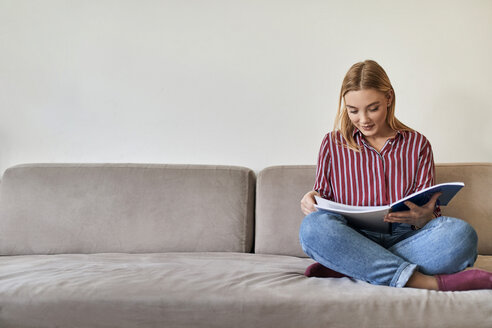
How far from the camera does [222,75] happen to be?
2.10 meters

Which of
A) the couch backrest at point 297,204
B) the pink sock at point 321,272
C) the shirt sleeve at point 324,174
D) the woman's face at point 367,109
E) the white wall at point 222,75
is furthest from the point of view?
the white wall at point 222,75

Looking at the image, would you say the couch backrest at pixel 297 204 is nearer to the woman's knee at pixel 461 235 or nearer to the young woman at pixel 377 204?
the young woman at pixel 377 204

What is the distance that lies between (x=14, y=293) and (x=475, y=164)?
1.69 metres

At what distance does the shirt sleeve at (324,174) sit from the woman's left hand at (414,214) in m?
0.32

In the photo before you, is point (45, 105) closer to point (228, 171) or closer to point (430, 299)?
point (228, 171)

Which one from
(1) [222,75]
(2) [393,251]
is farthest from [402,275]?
(1) [222,75]

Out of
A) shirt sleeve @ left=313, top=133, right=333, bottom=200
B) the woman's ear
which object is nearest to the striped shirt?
shirt sleeve @ left=313, top=133, right=333, bottom=200

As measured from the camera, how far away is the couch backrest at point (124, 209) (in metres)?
1.78

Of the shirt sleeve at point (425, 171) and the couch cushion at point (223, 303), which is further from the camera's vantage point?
the shirt sleeve at point (425, 171)

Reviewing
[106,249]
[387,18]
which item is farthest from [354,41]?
[106,249]

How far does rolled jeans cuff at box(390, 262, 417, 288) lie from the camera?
1173 mm

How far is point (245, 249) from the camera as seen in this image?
5.91 feet

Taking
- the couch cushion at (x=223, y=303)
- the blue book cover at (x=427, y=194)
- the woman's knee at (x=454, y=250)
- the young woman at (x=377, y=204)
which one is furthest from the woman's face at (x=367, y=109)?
the couch cushion at (x=223, y=303)

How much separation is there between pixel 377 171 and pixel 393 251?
301 mm
